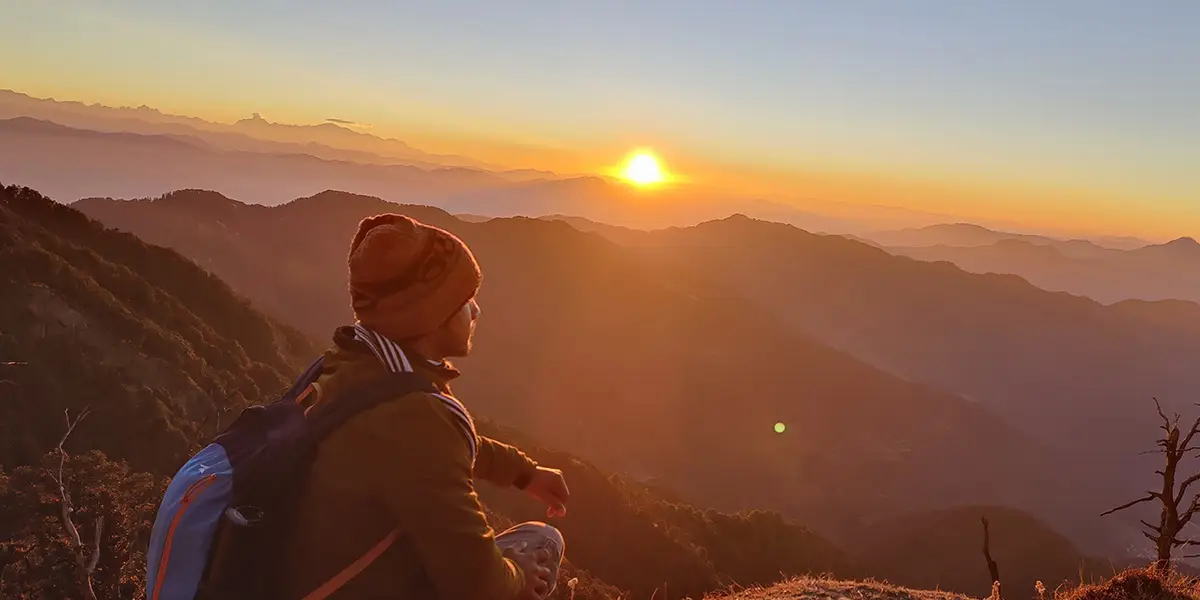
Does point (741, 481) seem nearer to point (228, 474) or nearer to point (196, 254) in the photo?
point (196, 254)

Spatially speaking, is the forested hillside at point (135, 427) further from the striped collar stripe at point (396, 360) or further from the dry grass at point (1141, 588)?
the dry grass at point (1141, 588)

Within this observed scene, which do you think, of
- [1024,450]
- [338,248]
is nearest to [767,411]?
[1024,450]

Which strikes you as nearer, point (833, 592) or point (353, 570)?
point (353, 570)

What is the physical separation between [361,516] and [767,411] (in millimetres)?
96550

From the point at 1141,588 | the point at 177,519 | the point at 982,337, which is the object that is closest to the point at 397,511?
the point at 177,519

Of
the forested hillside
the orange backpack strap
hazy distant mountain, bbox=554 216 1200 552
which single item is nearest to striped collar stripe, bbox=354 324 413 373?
the orange backpack strap

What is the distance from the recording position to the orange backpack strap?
5.26ft

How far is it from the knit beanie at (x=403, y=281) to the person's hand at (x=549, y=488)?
86 cm

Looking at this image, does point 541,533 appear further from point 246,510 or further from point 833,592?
point 833,592

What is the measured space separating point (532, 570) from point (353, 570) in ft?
2.05

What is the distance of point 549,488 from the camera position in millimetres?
2502

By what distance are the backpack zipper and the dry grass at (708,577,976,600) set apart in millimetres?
5283

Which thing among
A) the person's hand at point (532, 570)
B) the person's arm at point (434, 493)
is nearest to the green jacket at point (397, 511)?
the person's arm at point (434, 493)

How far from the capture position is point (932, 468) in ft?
308
